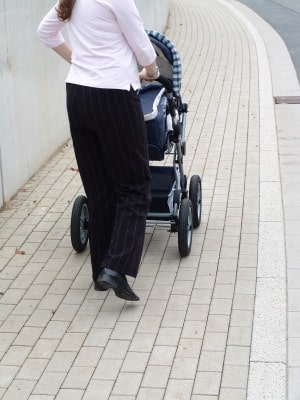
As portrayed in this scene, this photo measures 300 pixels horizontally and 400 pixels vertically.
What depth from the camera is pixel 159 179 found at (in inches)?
252

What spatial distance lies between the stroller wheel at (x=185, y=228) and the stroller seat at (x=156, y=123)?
1.27ft

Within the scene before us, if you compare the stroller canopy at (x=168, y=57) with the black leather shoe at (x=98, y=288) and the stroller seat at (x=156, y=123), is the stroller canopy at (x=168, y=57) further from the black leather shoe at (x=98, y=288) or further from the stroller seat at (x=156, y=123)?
the black leather shoe at (x=98, y=288)

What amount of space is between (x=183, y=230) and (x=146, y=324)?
38.9 inches

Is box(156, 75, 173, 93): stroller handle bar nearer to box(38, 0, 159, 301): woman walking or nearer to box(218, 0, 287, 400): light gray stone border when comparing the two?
box(38, 0, 159, 301): woman walking

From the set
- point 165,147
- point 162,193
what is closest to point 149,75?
point 165,147

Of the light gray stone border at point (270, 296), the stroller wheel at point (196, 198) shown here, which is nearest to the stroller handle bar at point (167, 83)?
the stroller wheel at point (196, 198)

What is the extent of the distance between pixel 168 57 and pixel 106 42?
1040 mm

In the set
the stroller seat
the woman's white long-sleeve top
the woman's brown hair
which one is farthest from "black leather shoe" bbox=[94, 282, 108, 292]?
the woman's brown hair

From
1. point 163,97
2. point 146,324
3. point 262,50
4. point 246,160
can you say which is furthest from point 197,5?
point 146,324

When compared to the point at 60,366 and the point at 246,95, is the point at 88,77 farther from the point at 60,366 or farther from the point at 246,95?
the point at 246,95

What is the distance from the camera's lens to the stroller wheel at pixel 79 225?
612 cm

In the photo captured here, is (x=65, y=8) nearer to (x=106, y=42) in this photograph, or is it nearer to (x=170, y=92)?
(x=106, y=42)

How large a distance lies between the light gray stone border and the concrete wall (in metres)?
2.06

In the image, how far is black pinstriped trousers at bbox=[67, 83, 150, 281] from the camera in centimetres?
523
